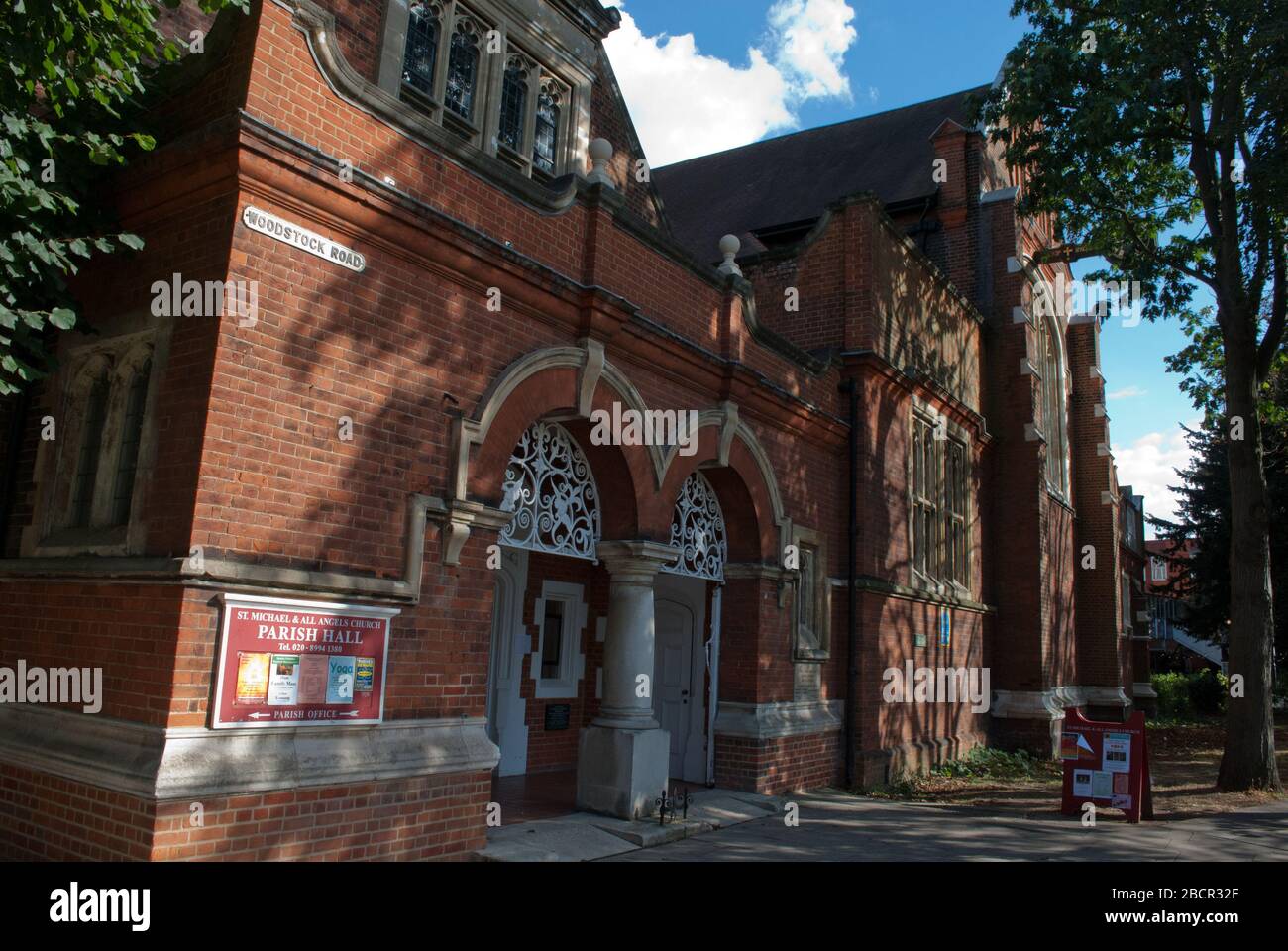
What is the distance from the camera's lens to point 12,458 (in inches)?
278

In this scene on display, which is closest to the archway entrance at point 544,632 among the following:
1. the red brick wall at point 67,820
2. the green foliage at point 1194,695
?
the red brick wall at point 67,820

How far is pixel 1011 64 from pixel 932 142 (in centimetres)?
476

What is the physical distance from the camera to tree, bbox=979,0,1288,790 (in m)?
12.8

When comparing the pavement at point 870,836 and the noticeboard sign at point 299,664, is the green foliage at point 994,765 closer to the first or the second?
the pavement at point 870,836

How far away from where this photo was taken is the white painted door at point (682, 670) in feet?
38.1

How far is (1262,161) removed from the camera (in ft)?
41.8

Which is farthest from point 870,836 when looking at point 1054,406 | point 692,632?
point 1054,406

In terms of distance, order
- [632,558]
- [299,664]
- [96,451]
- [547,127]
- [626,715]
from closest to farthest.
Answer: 1. [299,664]
2. [96,451]
3. [626,715]
4. [632,558]
5. [547,127]

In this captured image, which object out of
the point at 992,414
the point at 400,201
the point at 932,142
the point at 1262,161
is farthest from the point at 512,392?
the point at 932,142

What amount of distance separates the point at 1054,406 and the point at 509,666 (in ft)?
53.2

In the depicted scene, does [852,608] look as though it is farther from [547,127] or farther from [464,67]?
[464,67]

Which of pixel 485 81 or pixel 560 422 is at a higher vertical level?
pixel 485 81

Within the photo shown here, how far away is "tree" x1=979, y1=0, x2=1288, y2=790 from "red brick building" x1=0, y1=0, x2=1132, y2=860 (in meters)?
2.76

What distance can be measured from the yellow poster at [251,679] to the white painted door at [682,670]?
6376 millimetres
